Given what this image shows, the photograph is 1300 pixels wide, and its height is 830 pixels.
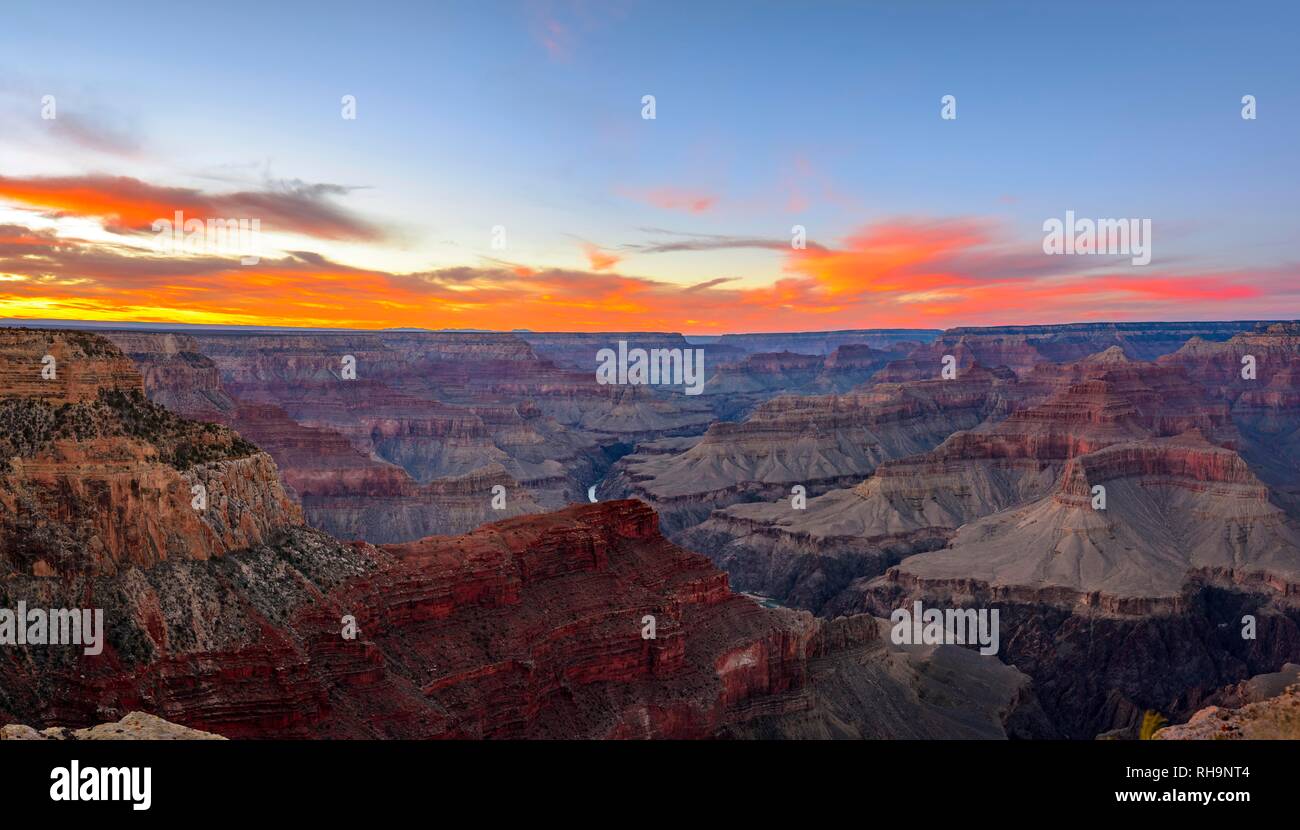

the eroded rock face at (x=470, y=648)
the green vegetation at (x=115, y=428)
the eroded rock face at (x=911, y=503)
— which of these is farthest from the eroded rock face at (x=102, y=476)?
the eroded rock face at (x=911, y=503)

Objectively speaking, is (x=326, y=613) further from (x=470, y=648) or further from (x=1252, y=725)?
(x=1252, y=725)

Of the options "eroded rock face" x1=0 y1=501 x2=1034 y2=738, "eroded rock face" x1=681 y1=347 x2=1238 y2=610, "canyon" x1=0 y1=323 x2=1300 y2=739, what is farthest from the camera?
"eroded rock face" x1=681 y1=347 x2=1238 y2=610

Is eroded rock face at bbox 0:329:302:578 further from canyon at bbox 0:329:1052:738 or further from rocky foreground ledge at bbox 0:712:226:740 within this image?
rocky foreground ledge at bbox 0:712:226:740

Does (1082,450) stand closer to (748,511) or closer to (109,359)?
(748,511)

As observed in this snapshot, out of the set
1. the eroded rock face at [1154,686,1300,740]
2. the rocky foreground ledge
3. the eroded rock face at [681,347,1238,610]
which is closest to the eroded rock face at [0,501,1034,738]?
the rocky foreground ledge

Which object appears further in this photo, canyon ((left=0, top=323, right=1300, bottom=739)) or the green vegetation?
the green vegetation

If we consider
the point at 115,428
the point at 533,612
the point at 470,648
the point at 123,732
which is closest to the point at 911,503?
the point at 533,612

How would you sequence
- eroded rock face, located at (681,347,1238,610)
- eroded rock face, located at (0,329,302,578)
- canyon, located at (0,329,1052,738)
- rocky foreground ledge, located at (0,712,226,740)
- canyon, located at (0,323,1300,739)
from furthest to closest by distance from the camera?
eroded rock face, located at (681,347,1238,610) < eroded rock face, located at (0,329,302,578) < canyon, located at (0,323,1300,739) < canyon, located at (0,329,1052,738) < rocky foreground ledge, located at (0,712,226,740)

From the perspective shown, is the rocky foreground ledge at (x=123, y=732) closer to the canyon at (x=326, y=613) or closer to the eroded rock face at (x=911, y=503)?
the canyon at (x=326, y=613)
